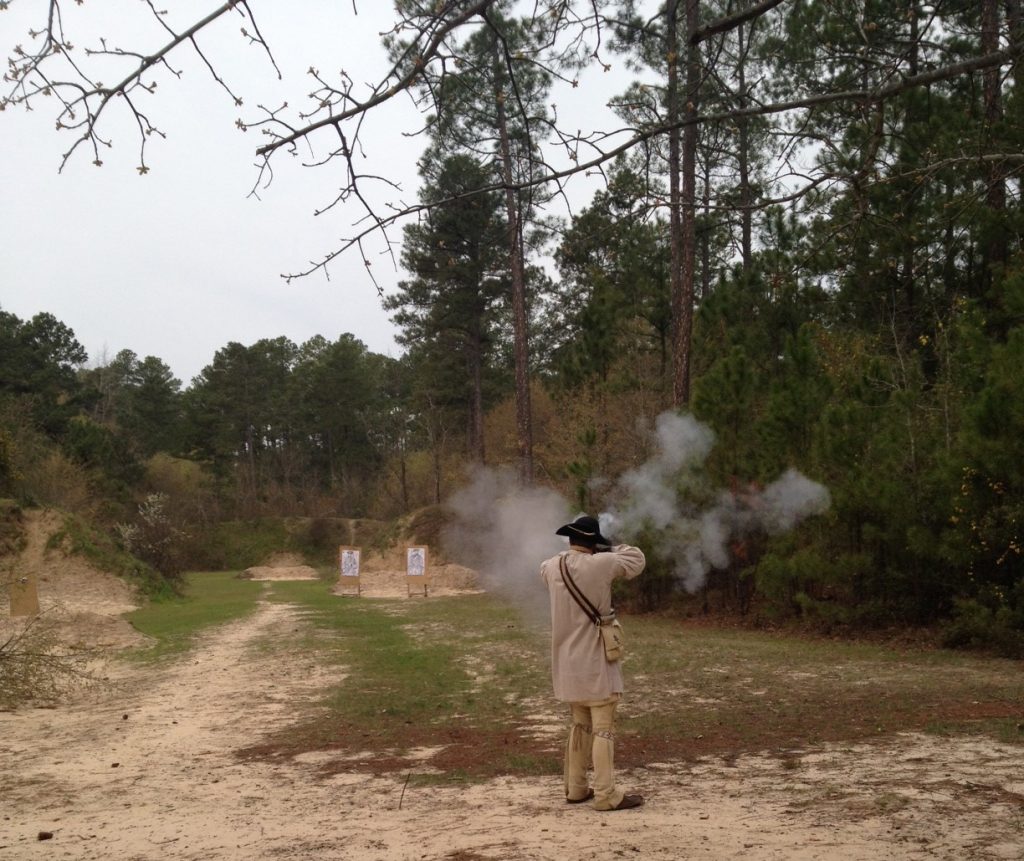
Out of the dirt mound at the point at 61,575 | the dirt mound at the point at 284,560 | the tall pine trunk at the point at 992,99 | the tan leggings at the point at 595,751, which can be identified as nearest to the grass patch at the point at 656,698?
the tan leggings at the point at 595,751

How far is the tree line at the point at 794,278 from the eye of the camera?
19.7ft

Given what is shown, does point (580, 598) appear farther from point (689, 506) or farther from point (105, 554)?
point (105, 554)

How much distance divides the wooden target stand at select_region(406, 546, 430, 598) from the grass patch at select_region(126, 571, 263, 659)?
516 centimetres

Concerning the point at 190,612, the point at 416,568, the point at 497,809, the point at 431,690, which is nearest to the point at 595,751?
the point at 497,809

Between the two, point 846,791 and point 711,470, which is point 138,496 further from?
point 846,791

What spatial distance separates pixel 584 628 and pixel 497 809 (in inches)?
51.8

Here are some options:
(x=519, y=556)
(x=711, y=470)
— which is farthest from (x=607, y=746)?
(x=519, y=556)

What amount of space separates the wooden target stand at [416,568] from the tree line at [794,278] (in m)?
4.88

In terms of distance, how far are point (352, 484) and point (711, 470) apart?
2030 inches

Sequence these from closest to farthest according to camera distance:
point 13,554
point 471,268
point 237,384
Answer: point 13,554 < point 471,268 < point 237,384

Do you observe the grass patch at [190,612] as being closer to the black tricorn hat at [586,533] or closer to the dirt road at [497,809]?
the dirt road at [497,809]

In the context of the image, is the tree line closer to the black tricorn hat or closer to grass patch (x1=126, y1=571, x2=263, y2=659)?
the black tricorn hat

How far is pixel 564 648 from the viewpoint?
6.84m

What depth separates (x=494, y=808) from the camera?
6621mm
